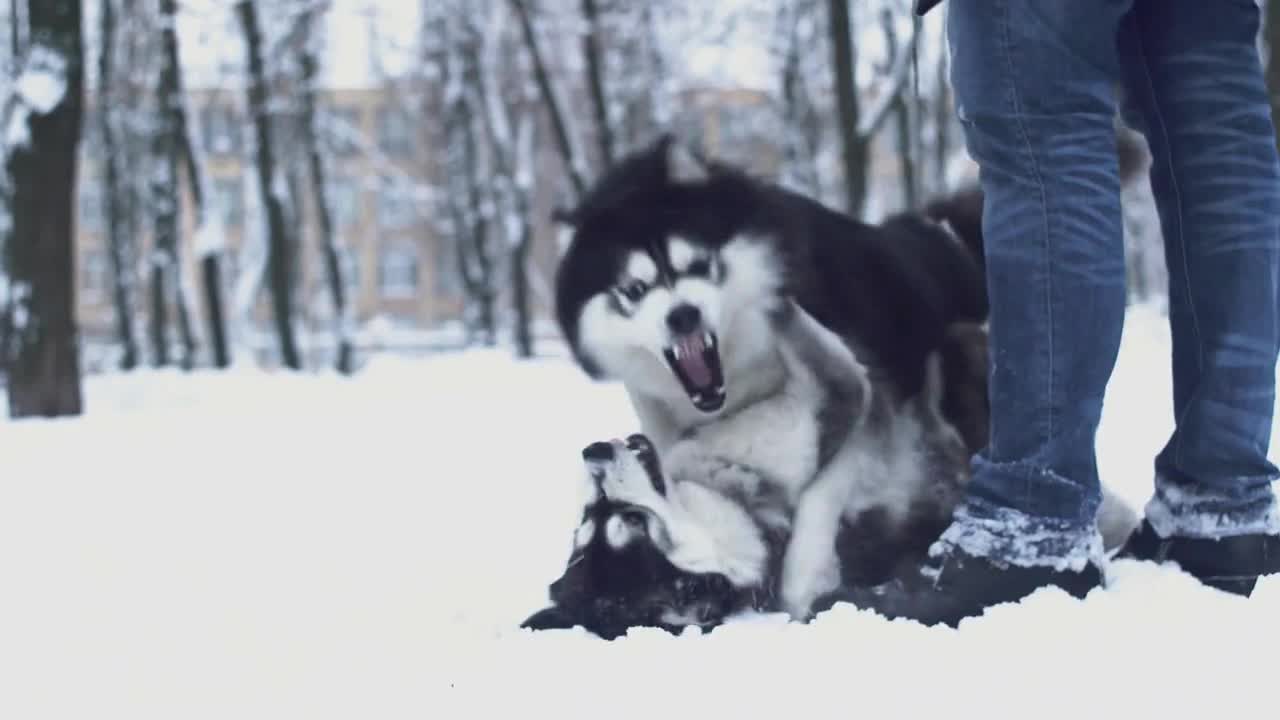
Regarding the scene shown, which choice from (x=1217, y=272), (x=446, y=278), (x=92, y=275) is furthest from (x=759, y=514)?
(x=92, y=275)

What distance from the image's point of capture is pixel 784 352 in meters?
2.59

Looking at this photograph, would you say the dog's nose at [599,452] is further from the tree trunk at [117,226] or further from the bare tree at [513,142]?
the tree trunk at [117,226]

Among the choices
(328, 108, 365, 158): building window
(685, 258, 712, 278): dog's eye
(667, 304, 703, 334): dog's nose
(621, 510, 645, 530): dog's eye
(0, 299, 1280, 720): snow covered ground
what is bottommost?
(0, 299, 1280, 720): snow covered ground

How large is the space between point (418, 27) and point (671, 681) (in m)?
21.9

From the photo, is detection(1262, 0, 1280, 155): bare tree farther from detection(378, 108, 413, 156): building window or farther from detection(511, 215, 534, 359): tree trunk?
detection(378, 108, 413, 156): building window

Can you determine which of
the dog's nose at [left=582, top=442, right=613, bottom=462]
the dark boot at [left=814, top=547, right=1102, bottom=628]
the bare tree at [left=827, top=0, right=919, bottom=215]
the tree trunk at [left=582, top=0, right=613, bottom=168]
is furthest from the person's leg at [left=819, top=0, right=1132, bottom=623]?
the tree trunk at [left=582, top=0, right=613, bottom=168]

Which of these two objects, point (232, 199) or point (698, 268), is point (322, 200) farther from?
point (232, 199)

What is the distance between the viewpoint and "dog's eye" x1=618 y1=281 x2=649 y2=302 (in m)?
2.68

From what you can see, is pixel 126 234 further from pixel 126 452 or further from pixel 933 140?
pixel 126 452

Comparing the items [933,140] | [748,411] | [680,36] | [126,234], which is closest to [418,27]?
[680,36]

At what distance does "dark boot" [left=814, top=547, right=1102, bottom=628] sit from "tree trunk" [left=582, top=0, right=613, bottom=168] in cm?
1426

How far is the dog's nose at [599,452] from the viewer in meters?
2.34

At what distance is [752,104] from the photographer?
34844mm

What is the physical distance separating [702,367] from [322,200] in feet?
65.0
